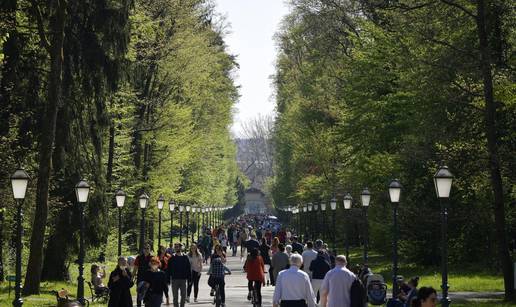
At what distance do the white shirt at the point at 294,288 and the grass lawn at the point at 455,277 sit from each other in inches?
588

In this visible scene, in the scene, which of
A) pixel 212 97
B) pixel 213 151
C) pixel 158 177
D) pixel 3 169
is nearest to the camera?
pixel 3 169

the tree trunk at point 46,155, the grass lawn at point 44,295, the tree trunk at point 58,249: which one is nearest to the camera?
the grass lawn at point 44,295

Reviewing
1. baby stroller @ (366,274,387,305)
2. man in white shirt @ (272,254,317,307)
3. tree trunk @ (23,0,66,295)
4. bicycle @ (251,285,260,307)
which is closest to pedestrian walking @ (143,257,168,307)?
baby stroller @ (366,274,387,305)

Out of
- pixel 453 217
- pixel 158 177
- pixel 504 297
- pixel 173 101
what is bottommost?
pixel 504 297

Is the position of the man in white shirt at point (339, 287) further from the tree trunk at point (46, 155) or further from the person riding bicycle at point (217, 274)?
the tree trunk at point (46, 155)

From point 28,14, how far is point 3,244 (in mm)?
8611

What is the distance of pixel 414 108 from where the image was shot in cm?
3762

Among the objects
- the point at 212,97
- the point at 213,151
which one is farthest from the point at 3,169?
the point at 213,151

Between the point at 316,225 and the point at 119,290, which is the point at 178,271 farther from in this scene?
the point at 316,225

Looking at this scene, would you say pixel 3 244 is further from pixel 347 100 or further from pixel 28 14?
pixel 347 100

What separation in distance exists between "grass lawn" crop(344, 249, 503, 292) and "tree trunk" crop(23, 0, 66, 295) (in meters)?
11.6

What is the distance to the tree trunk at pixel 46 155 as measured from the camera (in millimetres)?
27391

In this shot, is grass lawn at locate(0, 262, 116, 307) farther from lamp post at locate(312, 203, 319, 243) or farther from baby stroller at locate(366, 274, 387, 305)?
lamp post at locate(312, 203, 319, 243)

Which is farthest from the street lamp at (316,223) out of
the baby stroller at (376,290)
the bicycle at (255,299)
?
the baby stroller at (376,290)
